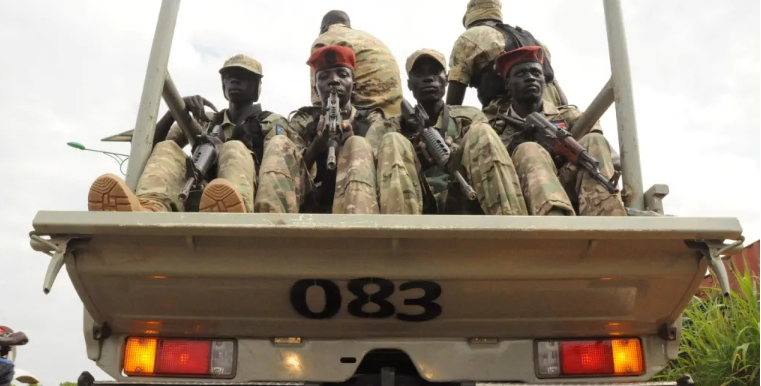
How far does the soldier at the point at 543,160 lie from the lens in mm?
2578

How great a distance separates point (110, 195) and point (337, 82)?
1.76 meters

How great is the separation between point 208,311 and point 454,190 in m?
1.15

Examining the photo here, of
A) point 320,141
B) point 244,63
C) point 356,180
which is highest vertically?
point 244,63

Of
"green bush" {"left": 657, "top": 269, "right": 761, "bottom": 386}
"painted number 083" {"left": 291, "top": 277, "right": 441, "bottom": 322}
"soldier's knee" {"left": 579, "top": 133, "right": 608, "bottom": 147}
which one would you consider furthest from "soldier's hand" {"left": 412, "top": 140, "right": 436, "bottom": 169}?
"green bush" {"left": 657, "top": 269, "right": 761, "bottom": 386}

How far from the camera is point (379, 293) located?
2.18 meters

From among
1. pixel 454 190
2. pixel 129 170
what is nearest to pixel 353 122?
pixel 454 190

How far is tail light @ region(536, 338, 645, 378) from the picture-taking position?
7.43 feet

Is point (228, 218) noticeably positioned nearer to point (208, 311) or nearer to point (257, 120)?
point (208, 311)

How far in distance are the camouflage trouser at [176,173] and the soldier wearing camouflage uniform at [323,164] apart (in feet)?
0.22

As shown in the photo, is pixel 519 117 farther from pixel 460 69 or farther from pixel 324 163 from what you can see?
pixel 460 69

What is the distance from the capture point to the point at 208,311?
2230 millimetres

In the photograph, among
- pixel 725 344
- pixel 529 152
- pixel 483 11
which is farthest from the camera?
pixel 725 344

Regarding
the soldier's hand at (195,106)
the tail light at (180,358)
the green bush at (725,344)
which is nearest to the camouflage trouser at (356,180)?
the tail light at (180,358)

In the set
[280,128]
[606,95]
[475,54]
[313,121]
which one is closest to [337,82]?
[313,121]
